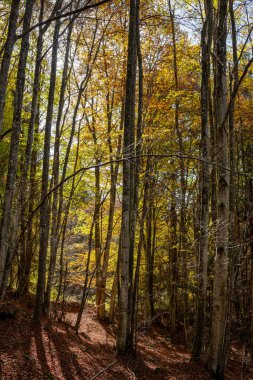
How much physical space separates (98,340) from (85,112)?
7.71 metres

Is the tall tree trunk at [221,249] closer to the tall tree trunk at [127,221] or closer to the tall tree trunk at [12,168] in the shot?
the tall tree trunk at [127,221]

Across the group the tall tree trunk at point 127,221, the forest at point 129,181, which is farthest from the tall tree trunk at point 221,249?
the tall tree trunk at point 127,221

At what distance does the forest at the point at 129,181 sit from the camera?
5.18 metres

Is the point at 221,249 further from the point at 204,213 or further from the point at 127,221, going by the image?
→ the point at 127,221

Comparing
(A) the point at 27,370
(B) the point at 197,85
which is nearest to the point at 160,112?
(B) the point at 197,85

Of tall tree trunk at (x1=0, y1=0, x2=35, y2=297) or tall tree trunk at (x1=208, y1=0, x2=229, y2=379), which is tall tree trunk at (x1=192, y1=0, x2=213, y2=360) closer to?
tall tree trunk at (x1=208, y1=0, x2=229, y2=379)

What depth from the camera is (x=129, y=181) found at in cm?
696

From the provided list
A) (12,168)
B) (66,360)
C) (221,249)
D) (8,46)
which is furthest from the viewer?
(221,249)

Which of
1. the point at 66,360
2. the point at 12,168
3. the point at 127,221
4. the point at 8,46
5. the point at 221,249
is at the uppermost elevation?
the point at 8,46

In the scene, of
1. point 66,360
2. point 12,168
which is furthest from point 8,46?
point 66,360

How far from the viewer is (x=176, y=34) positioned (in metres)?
11.5

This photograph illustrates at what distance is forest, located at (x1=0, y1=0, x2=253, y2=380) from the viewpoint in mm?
5180

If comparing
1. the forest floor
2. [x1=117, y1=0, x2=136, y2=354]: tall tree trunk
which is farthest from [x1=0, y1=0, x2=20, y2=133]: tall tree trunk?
[x1=117, y1=0, x2=136, y2=354]: tall tree trunk

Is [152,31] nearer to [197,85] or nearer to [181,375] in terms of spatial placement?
[197,85]
